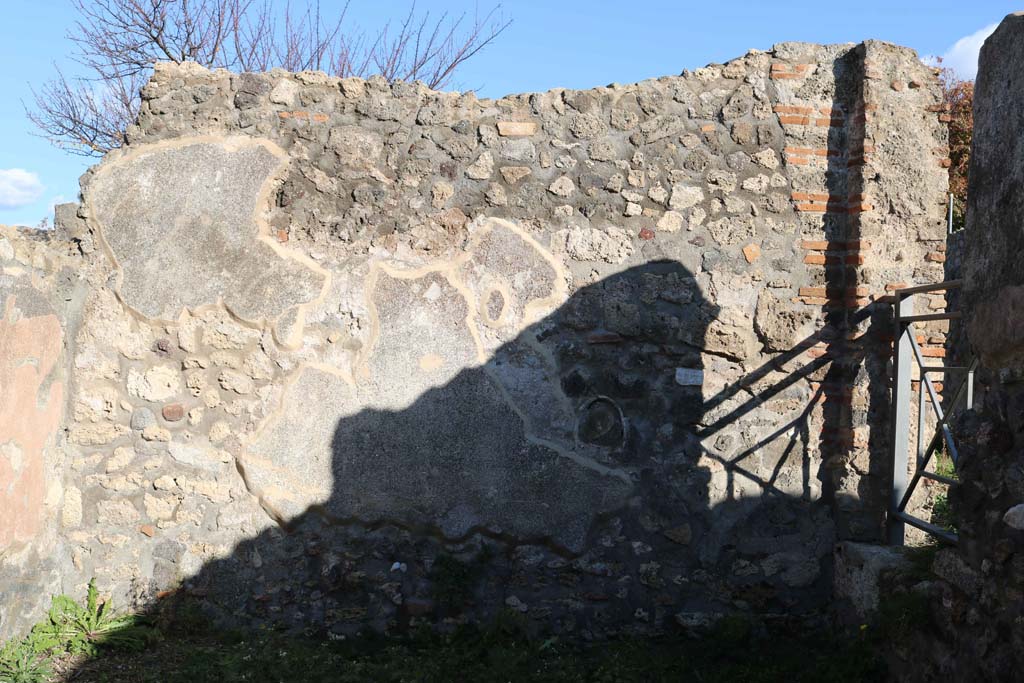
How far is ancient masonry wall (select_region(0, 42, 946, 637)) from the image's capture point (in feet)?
12.9

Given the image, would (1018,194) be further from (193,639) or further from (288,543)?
(193,639)

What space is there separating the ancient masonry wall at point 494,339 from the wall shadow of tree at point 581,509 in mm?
14

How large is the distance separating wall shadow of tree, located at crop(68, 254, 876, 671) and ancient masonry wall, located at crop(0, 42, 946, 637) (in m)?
0.01

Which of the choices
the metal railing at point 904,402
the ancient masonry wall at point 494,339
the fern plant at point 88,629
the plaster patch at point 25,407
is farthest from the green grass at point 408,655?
the metal railing at point 904,402

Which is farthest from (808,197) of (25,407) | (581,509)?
(25,407)

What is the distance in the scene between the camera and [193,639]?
3828 millimetres

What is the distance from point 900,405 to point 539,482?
171 cm

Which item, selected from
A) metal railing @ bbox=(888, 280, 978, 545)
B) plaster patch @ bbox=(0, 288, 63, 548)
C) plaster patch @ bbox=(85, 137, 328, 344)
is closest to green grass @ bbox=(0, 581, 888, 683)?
plaster patch @ bbox=(0, 288, 63, 548)

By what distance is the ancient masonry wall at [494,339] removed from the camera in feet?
12.9

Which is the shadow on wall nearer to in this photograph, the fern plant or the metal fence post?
the fern plant

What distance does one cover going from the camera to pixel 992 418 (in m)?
2.76

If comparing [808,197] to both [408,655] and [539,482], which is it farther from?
[408,655]

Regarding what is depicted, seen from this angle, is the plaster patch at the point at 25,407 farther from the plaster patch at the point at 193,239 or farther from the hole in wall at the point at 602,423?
the hole in wall at the point at 602,423

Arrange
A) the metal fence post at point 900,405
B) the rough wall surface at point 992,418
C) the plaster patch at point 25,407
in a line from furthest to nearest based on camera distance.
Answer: the metal fence post at point 900,405 → the plaster patch at point 25,407 → the rough wall surface at point 992,418
